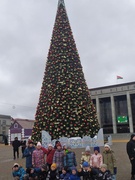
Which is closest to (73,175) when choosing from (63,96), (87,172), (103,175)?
(87,172)

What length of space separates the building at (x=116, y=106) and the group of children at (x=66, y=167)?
38.3 metres

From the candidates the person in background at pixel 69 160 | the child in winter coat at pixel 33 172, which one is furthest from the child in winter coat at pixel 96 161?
the child in winter coat at pixel 33 172

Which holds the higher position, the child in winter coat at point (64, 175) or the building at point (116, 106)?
the building at point (116, 106)

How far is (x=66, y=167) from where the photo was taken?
7.61 meters

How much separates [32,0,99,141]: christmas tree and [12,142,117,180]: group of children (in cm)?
918

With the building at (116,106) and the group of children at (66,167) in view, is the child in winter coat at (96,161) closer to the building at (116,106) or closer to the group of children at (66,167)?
the group of children at (66,167)

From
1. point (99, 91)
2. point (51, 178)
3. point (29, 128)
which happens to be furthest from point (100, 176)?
point (99, 91)

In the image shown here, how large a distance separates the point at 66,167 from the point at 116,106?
145 feet

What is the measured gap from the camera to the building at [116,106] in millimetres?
44938

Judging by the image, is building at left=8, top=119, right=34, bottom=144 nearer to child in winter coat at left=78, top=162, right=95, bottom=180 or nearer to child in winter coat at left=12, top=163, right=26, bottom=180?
child in winter coat at left=12, top=163, right=26, bottom=180

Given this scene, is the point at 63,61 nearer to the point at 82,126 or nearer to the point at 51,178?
the point at 82,126

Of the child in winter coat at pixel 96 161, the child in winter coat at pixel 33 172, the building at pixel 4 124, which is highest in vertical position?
the building at pixel 4 124

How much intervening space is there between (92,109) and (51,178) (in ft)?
41.0

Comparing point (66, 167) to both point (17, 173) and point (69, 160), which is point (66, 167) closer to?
point (69, 160)
